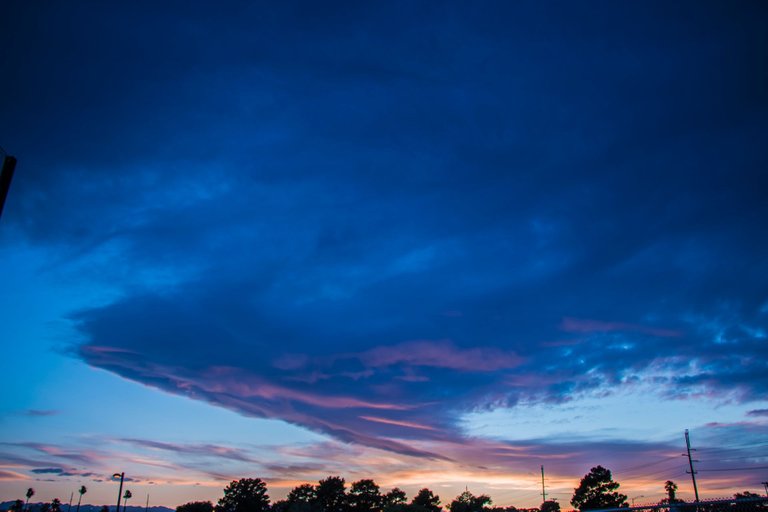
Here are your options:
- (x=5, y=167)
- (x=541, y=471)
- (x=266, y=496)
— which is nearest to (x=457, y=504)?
(x=541, y=471)

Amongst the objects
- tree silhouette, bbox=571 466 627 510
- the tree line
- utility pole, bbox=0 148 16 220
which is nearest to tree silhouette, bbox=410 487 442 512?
the tree line

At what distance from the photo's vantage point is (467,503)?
13088cm

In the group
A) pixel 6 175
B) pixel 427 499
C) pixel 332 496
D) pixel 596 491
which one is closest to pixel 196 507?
pixel 332 496

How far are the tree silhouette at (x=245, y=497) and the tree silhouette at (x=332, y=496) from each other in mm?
18225

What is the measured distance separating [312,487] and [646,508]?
13381 centimetres

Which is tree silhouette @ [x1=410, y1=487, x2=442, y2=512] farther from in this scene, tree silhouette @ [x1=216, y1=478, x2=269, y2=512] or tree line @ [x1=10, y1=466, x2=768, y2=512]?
tree silhouette @ [x1=216, y1=478, x2=269, y2=512]

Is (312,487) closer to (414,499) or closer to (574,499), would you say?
(414,499)

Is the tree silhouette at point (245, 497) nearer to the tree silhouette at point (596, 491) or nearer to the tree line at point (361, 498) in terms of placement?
the tree line at point (361, 498)

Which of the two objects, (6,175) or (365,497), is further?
(365,497)

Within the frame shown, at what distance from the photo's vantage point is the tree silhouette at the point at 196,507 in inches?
4832

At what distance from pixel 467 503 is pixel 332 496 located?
37.2m

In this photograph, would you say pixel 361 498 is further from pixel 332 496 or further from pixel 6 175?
pixel 6 175

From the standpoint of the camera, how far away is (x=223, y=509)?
5241 inches

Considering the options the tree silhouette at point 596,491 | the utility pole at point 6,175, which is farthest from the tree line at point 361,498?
the utility pole at point 6,175
